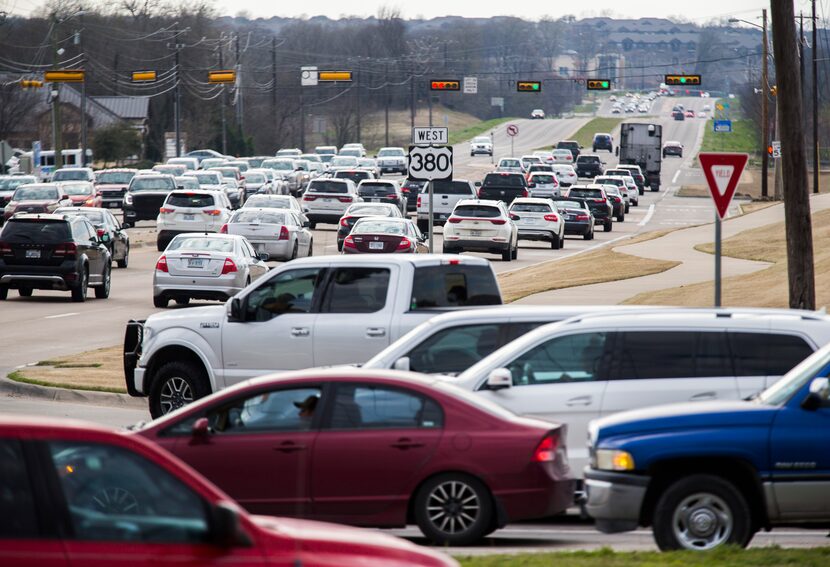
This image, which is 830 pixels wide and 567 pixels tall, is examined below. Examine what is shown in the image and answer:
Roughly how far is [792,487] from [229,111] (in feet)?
391

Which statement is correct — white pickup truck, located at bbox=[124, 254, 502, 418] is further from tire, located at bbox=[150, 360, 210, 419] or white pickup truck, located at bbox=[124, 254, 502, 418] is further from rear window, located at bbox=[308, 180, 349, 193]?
rear window, located at bbox=[308, 180, 349, 193]

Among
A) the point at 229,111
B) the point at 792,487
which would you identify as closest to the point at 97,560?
the point at 792,487

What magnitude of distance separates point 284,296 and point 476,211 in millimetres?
26213

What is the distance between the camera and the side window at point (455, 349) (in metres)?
11.7

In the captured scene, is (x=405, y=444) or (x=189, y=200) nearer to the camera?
(x=405, y=444)

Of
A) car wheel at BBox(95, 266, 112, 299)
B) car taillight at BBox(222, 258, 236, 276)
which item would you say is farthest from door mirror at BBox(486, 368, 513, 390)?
car wheel at BBox(95, 266, 112, 299)

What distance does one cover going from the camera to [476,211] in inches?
1572

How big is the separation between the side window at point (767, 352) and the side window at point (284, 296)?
498cm

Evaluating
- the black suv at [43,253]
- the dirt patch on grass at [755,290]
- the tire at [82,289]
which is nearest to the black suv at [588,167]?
the dirt patch on grass at [755,290]

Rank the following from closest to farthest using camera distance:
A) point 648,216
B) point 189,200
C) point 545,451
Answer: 1. point 545,451
2. point 189,200
3. point 648,216

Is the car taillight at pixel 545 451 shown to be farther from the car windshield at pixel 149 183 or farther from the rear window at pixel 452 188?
the car windshield at pixel 149 183

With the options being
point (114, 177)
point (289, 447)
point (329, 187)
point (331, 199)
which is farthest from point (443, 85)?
point (289, 447)

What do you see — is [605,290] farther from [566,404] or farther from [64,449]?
[64,449]

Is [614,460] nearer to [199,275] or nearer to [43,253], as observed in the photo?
[199,275]
